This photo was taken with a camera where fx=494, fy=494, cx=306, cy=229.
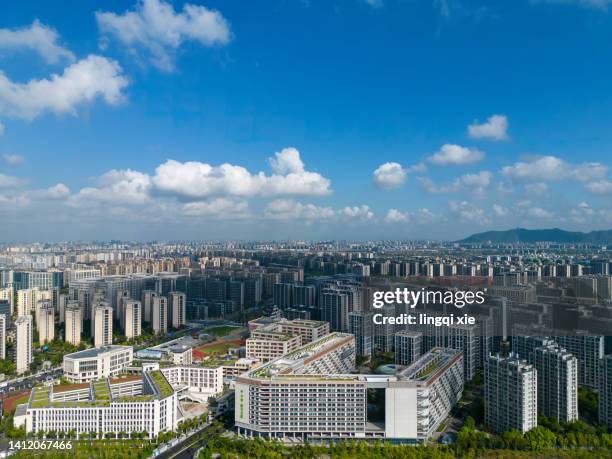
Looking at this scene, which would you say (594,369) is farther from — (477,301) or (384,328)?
(384,328)

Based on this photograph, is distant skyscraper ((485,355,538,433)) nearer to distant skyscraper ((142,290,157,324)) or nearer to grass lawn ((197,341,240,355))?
grass lawn ((197,341,240,355))

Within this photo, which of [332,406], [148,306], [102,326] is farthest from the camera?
[148,306]

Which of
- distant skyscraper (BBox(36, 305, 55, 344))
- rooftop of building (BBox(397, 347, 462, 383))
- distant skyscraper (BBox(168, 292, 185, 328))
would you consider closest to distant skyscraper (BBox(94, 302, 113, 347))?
distant skyscraper (BBox(36, 305, 55, 344))

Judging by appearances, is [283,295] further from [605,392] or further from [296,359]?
[605,392]

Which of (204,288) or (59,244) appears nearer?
(204,288)

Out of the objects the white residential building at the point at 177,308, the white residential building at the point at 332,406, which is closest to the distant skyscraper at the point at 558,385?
the white residential building at the point at 332,406

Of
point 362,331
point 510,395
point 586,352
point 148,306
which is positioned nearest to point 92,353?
point 148,306

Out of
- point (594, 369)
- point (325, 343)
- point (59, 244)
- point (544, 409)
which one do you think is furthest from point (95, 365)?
point (59, 244)
